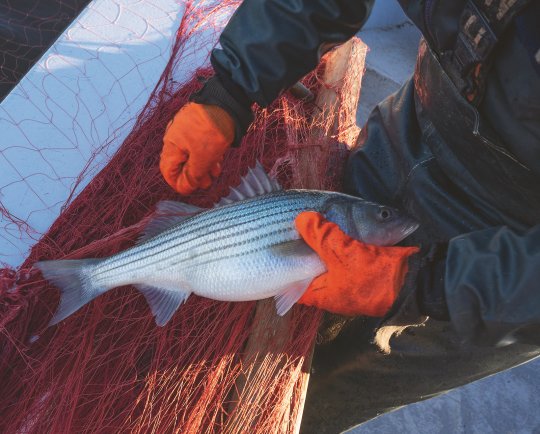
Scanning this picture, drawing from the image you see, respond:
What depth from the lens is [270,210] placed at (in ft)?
7.89

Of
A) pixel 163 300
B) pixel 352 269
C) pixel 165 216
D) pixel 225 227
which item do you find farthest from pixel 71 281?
pixel 352 269

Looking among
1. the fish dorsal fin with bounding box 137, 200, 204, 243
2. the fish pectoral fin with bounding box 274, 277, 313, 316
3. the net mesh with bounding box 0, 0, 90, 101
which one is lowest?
the fish pectoral fin with bounding box 274, 277, 313, 316

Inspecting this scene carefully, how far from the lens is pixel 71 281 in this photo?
2.43 meters

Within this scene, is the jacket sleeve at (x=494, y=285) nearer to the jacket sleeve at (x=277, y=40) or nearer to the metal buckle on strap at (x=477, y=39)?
the metal buckle on strap at (x=477, y=39)

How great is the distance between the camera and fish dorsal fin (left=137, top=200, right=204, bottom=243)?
8.54 ft

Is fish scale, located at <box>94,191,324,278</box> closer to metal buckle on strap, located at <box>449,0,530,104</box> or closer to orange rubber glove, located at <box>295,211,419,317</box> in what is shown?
orange rubber glove, located at <box>295,211,419,317</box>

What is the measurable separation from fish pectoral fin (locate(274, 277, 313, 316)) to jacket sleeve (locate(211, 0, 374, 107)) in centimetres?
107

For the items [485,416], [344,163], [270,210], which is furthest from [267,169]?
[485,416]

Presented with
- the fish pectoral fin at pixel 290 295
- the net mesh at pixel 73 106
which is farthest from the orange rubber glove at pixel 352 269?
the net mesh at pixel 73 106

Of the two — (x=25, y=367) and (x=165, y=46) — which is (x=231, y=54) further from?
(x=25, y=367)

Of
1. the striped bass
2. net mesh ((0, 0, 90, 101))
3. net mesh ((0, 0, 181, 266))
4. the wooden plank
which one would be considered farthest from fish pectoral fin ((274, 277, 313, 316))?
net mesh ((0, 0, 90, 101))

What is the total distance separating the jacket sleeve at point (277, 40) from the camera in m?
2.43

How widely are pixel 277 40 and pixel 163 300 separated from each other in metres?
1.53

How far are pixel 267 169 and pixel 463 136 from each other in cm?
134
